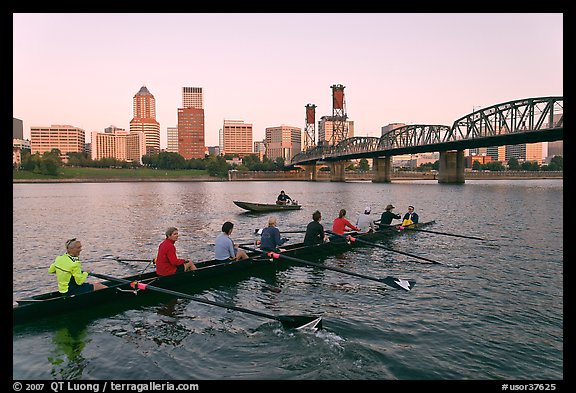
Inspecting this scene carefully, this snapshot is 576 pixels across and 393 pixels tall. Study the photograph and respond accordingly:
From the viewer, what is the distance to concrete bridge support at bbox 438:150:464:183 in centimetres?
12062

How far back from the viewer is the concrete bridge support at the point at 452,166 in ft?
396

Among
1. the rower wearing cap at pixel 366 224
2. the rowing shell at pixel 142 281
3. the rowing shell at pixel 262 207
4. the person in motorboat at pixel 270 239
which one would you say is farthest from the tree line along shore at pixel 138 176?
the rowing shell at pixel 142 281

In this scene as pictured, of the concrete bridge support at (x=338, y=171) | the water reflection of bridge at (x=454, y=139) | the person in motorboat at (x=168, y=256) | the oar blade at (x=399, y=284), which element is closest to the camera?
the person in motorboat at (x=168, y=256)

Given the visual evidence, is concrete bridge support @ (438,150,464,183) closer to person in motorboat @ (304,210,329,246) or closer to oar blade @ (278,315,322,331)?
person in motorboat @ (304,210,329,246)

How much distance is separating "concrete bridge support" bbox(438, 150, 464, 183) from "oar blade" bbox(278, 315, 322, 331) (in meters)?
121

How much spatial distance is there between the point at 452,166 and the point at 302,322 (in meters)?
123

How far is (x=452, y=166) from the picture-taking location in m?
122

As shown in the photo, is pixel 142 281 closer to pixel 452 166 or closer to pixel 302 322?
pixel 302 322

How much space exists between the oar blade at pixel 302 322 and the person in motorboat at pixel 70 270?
5.99m

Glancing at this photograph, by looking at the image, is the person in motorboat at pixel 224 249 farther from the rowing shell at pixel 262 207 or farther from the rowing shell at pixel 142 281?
the rowing shell at pixel 262 207

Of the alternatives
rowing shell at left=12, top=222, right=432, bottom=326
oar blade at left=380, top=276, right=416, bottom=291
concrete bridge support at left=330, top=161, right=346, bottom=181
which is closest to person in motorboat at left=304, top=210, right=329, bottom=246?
rowing shell at left=12, top=222, right=432, bottom=326

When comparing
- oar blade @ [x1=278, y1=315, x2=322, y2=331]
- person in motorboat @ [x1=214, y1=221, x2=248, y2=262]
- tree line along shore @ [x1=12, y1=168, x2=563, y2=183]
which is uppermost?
tree line along shore @ [x1=12, y1=168, x2=563, y2=183]
